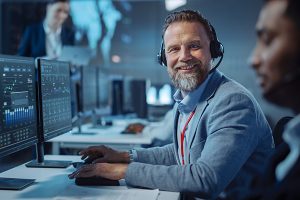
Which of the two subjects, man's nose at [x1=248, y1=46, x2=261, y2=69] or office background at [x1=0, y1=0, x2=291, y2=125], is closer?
man's nose at [x1=248, y1=46, x2=261, y2=69]

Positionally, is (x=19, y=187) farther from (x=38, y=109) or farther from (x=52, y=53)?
(x=52, y=53)

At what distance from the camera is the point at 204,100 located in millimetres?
1577

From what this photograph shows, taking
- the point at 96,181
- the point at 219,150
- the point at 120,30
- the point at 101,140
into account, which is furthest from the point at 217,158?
the point at 120,30

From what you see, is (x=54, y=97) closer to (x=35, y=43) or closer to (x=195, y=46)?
(x=195, y=46)

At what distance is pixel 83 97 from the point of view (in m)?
3.04

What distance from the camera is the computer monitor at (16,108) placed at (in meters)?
1.39

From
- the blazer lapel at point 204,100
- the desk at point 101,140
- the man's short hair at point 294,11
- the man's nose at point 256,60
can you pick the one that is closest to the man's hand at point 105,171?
the blazer lapel at point 204,100

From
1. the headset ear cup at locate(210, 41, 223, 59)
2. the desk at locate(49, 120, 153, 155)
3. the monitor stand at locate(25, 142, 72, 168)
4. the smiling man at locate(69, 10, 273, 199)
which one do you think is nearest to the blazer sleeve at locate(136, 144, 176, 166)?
the smiling man at locate(69, 10, 273, 199)

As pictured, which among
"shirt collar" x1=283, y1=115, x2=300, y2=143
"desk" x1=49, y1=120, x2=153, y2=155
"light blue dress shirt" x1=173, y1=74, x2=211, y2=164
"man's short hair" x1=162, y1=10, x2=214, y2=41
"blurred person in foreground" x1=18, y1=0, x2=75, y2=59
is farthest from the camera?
"blurred person in foreground" x1=18, y1=0, x2=75, y2=59

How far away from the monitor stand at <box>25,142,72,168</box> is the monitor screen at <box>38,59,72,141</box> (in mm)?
115

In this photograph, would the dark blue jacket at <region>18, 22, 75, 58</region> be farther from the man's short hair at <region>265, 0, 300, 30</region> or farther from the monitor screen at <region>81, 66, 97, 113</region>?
the man's short hair at <region>265, 0, 300, 30</region>

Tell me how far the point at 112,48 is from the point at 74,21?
2.10 ft

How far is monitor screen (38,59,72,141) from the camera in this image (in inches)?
65.2

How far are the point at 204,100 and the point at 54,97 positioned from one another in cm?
65
